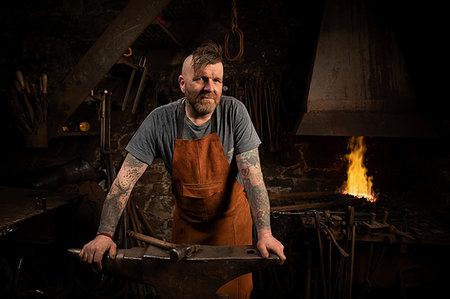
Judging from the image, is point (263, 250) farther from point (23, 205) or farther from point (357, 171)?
point (357, 171)

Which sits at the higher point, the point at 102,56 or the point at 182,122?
the point at 102,56

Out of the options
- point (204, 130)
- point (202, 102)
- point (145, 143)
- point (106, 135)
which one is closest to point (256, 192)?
point (204, 130)

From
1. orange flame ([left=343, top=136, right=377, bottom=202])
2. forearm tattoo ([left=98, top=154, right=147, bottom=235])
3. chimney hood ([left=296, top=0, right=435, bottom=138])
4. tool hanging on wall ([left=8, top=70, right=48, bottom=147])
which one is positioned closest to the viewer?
forearm tattoo ([left=98, top=154, right=147, bottom=235])

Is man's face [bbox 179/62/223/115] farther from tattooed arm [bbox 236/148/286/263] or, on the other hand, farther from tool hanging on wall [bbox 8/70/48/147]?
tool hanging on wall [bbox 8/70/48/147]

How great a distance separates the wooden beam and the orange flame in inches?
113

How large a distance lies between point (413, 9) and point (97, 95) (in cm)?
407

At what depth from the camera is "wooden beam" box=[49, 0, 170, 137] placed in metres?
2.58

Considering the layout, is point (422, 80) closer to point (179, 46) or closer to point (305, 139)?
point (305, 139)

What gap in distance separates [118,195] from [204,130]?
2.35 feet

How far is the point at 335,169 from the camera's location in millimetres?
3262

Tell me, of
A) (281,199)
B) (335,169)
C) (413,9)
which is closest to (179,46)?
(281,199)

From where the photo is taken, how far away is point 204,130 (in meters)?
1.76

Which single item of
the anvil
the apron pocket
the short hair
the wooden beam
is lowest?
the anvil

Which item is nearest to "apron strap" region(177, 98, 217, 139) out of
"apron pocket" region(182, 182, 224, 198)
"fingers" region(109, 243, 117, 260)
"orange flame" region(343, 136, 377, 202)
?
"apron pocket" region(182, 182, 224, 198)
